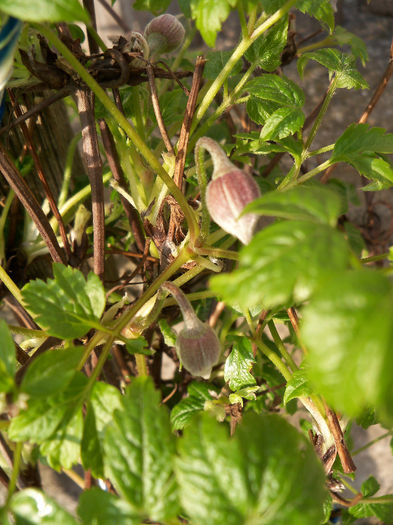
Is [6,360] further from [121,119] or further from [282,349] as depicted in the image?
[282,349]

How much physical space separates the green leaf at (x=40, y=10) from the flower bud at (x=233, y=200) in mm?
209

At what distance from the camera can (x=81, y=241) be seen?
2.84 feet

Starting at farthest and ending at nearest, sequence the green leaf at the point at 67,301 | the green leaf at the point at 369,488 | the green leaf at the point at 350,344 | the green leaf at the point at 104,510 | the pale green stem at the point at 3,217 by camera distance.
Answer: the green leaf at the point at 369,488 < the pale green stem at the point at 3,217 < the green leaf at the point at 67,301 < the green leaf at the point at 104,510 < the green leaf at the point at 350,344

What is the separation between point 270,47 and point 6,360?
1.79 ft

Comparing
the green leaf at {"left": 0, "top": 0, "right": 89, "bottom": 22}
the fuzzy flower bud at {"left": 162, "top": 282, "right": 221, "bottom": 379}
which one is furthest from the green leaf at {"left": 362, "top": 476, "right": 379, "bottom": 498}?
the green leaf at {"left": 0, "top": 0, "right": 89, "bottom": 22}

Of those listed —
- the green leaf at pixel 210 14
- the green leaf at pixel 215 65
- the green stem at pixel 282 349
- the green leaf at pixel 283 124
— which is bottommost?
the green stem at pixel 282 349

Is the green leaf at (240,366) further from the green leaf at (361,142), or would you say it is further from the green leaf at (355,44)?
the green leaf at (355,44)

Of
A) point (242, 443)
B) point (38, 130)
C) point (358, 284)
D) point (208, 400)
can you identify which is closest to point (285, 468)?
point (242, 443)

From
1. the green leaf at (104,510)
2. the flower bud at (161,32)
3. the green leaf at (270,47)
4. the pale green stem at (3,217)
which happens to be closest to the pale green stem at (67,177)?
the pale green stem at (3,217)

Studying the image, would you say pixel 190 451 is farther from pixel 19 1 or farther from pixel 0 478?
pixel 0 478

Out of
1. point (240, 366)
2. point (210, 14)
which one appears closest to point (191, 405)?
point (240, 366)

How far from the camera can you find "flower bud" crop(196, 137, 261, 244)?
1.63 ft

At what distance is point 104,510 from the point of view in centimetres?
43

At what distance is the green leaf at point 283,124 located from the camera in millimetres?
626
